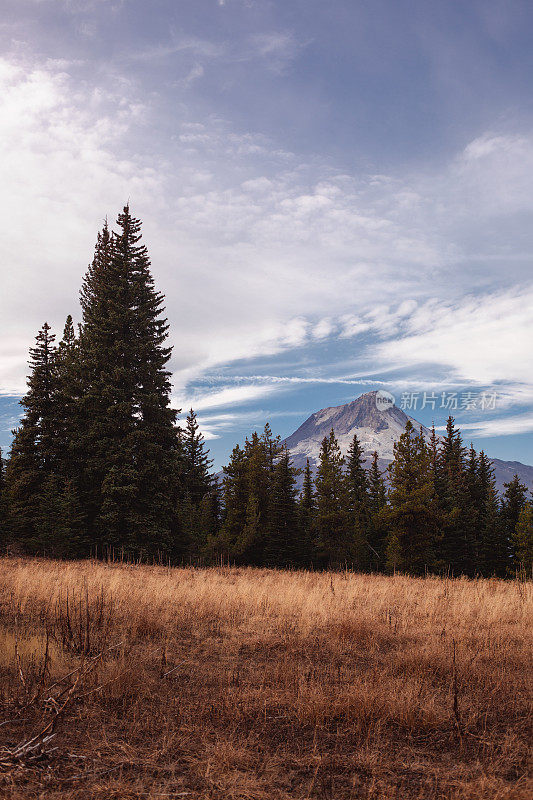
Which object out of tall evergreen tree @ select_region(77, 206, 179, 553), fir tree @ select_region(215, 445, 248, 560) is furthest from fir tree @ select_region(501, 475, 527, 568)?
tall evergreen tree @ select_region(77, 206, 179, 553)

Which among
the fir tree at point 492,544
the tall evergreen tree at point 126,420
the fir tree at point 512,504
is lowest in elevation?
the fir tree at point 492,544

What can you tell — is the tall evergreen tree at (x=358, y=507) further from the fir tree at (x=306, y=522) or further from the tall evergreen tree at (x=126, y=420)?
the tall evergreen tree at (x=126, y=420)

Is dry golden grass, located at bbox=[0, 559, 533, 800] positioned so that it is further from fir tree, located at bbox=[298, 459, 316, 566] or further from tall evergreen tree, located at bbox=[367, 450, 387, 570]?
fir tree, located at bbox=[298, 459, 316, 566]

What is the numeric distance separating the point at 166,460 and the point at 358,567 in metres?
20.6

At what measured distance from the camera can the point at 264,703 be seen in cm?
A: 467

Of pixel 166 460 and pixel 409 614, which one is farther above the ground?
pixel 166 460

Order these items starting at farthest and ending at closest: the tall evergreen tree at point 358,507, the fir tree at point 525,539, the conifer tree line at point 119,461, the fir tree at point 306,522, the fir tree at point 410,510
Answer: the fir tree at point 306,522 < the tall evergreen tree at point 358,507 < the fir tree at point 525,539 < the fir tree at point 410,510 < the conifer tree line at point 119,461

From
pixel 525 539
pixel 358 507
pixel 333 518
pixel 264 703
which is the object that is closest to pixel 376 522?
pixel 333 518

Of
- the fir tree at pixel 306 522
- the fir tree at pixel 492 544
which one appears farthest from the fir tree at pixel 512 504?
the fir tree at pixel 306 522

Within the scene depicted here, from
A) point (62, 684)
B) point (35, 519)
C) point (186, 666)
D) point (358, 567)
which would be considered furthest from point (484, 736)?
point (358, 567)

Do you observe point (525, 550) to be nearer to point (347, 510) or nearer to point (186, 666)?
point (347, 510)

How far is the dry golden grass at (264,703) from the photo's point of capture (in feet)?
11.3

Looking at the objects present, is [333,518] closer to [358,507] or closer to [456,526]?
[358,507]

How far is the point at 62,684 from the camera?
5098 millimetres
